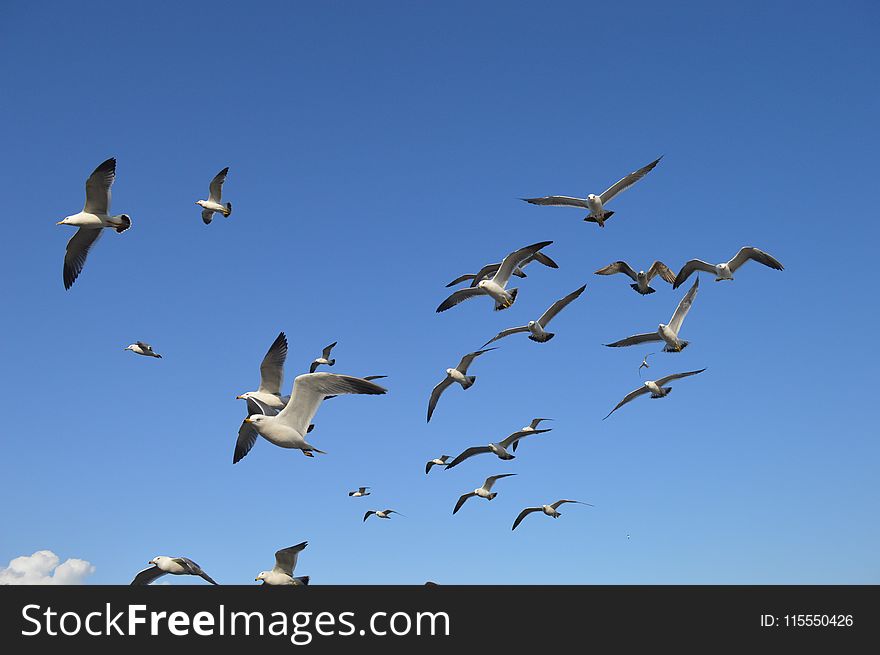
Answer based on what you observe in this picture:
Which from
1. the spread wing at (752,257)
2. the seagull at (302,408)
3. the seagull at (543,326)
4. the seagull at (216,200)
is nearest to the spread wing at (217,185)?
the seagull at (216,200)

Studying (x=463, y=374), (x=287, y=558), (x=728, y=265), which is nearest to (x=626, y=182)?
(x=728, y=265)

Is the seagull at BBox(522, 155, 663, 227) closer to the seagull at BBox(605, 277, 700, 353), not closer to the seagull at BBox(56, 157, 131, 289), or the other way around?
the seagull at BBox(605, 277, 700, 353)

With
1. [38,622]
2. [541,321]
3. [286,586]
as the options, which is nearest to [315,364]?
[541,321]

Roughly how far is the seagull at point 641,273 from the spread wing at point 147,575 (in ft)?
50.3

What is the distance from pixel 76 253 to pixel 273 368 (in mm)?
8246

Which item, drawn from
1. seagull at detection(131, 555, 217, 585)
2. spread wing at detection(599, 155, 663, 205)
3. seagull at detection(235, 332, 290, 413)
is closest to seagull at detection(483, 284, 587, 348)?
spread wing at detection(599, 155, 663, 205)

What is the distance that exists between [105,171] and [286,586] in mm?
12775

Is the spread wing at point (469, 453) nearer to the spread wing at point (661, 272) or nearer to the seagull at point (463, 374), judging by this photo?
the seagull at point (463, 374)

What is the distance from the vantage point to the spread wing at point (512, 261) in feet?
78.7

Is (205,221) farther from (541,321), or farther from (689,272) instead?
(689,272)

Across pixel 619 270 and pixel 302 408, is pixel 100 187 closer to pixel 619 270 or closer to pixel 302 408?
pixel 302 408

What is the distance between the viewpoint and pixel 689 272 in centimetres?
2516

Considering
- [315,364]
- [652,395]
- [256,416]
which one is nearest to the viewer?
[256,416]

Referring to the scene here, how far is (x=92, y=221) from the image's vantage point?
23.2 metres
